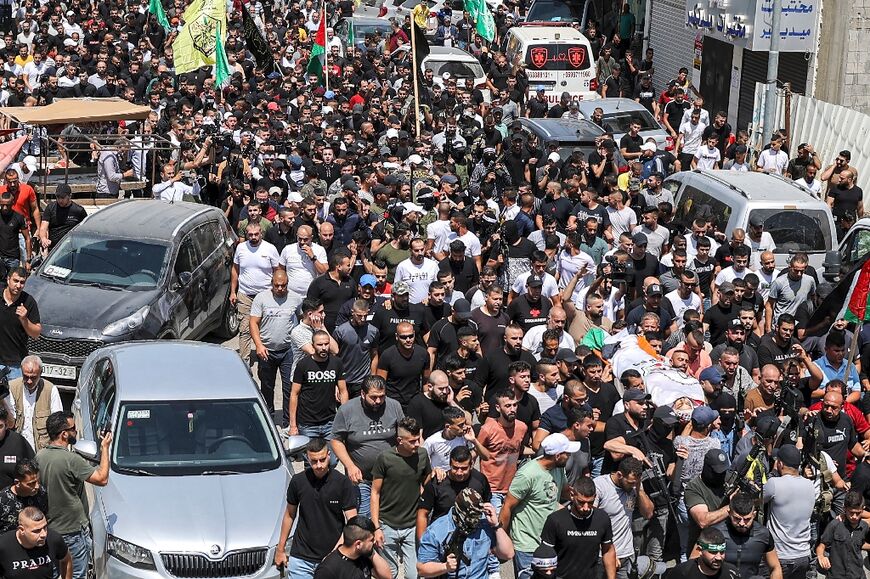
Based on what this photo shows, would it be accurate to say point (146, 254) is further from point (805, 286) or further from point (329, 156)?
point (805, 286)

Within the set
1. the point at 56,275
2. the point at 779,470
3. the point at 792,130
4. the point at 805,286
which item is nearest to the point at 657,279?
the point at 805,286

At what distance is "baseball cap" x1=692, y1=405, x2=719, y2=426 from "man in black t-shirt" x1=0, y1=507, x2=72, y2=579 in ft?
14.7

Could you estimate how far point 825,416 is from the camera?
36.6 ft

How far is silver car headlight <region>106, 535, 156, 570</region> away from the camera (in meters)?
9.63

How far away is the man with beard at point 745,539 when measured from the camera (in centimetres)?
909

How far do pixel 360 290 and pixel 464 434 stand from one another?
3627mm

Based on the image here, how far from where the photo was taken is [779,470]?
1004 cm

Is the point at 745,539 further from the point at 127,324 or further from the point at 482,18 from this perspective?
the point at 482,18

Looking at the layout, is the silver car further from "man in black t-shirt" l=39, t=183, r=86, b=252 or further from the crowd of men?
"man in black t-shirt" l=39, t=183, r=86, b=252

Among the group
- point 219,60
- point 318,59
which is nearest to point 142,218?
point 219,60

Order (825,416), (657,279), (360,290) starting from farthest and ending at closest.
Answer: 1. (657,279)
2. (360,290)
3. (825,416)

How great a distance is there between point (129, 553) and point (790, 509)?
4.37 m

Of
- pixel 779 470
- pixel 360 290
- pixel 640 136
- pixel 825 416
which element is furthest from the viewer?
pixel 640 136

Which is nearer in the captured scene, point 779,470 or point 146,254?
point 779,470
